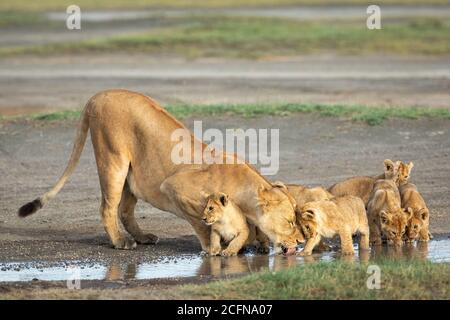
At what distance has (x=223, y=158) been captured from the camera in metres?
10.3

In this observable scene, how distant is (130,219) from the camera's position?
36.2 feet

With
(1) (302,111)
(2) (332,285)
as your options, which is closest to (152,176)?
(2) (332,285)

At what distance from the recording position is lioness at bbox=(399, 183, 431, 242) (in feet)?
34.6

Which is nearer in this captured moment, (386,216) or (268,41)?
(386,216)

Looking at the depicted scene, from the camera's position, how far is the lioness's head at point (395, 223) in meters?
10.4

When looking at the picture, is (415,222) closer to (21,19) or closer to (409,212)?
(409,212)

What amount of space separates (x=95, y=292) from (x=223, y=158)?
223cm

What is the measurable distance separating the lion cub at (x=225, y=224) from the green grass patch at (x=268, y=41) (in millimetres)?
16358

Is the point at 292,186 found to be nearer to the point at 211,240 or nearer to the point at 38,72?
the point at 211,240

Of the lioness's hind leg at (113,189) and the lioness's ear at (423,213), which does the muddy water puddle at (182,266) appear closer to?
the lioness's ear at (423,213)

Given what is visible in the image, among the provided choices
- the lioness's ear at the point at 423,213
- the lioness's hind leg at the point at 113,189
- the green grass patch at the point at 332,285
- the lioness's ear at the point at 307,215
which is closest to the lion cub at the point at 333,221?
the lioness's ear at the point at 307,215

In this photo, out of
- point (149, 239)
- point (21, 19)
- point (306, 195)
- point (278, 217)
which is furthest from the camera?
point (21, 19)

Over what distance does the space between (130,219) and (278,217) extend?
64.6 inches
